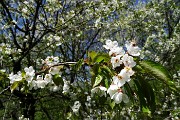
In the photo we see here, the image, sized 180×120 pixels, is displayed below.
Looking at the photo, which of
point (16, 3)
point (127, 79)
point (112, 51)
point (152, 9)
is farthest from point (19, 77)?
point (152, 9)

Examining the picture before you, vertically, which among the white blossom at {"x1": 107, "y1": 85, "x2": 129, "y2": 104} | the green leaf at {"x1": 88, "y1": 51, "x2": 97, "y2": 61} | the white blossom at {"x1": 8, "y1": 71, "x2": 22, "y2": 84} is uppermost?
the green leaf at {"x1": 88, "y1": 51, "x2": 97, "y2": 61}

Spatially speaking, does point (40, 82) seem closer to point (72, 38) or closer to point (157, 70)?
point (157, 70)

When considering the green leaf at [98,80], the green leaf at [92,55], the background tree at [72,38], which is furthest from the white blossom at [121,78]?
the background tree at [72,38]

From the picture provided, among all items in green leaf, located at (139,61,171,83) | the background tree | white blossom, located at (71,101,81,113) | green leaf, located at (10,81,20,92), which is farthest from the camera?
the background tree

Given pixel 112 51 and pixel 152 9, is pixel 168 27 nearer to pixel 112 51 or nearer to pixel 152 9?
pixel 152 9

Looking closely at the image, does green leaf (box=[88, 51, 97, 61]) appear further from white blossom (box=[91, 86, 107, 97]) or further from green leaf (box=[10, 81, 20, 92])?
green leaf (box=[10, 81, 20, 92])

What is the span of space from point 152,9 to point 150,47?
1.43 meters

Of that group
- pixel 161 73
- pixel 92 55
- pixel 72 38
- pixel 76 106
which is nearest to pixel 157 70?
pixel 161 73

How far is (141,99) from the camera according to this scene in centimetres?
133

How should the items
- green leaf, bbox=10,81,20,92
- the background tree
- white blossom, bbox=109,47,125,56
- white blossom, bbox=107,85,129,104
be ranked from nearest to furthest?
white blossom, bbox=107,85,129,104 < white blossom, bbox=109,47,125,56 < green leaf, bbox=10,81,20,92 < the background tree

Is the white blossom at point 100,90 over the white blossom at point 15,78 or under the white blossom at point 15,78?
under

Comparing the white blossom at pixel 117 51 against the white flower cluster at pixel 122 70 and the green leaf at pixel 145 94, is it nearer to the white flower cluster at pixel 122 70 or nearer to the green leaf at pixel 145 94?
the white flower cluster at pixel 122 70

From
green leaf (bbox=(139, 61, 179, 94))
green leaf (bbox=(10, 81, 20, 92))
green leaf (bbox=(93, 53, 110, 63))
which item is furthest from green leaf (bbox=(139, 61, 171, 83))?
green leaf (bbox=(10, 81, 20, 92))

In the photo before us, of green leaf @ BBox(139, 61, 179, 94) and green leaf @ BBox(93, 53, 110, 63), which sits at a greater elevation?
green leaf @ BBox(93, 53, 110, 63)
